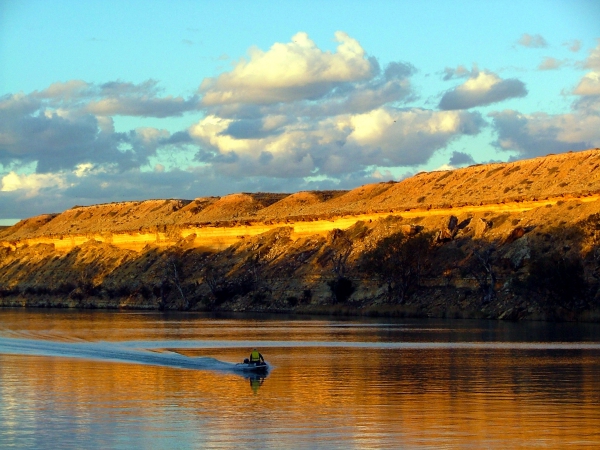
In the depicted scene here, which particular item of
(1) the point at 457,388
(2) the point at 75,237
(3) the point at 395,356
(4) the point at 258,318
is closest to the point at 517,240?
(4) the point at 258,318

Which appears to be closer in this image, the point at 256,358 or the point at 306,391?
the point at 306,391

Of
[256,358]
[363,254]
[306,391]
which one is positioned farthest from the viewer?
[363,254]

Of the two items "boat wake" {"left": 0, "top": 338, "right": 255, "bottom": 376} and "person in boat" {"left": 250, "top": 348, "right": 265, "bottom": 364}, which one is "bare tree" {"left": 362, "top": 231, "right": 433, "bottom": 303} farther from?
"person in boat" {"left": 250, "top": 348, "right": 265, "bottom": 364}

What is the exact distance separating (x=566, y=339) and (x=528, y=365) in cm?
1455

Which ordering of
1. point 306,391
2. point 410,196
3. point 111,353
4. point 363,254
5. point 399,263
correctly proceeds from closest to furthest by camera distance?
point 306,391 < point 111,353 < point 399,263 < point 363,254 < point 410,196

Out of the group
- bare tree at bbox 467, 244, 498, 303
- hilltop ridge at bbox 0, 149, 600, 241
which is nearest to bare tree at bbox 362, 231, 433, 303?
bare tree at bbox 467, 244, 498, 303

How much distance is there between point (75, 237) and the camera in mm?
147750

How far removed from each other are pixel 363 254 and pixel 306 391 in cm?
6377

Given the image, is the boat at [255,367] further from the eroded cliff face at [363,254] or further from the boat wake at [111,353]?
the eroded cliff face at [363,254]

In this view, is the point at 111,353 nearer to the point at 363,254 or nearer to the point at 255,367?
the point at 255,367

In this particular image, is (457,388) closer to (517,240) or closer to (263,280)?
(517,240)

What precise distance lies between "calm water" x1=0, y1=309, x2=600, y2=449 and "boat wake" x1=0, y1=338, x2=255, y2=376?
109mm

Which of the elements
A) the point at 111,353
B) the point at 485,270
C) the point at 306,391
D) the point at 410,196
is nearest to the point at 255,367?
the point at 306,391

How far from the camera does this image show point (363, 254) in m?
95.2
